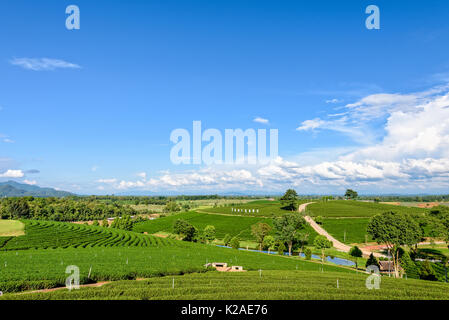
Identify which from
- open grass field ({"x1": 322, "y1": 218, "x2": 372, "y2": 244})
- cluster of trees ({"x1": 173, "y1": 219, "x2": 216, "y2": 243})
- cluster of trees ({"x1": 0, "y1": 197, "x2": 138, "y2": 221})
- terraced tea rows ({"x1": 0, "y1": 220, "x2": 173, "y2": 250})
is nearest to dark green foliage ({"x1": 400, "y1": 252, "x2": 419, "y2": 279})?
open grass field ({"x1": 322, "y1": 218, "x2": 372, "y2": 244})

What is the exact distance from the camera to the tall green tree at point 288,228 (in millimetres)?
71969

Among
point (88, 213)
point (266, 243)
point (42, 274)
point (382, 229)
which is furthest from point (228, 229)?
point (88, 213)

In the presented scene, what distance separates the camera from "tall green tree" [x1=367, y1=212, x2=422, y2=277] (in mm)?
50062

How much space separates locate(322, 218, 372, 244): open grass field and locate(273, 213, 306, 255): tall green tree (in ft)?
84.8

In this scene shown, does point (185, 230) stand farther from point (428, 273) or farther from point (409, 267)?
point (428, 273)

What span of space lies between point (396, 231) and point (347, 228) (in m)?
55.2

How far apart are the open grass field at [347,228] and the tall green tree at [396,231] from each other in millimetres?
36075

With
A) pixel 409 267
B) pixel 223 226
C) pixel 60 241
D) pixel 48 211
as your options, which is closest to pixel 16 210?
pixel 48 211

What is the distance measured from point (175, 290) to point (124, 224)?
108 meters

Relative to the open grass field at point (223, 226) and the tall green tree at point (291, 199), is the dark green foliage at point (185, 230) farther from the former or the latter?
the tall green tree at point (291, 199)

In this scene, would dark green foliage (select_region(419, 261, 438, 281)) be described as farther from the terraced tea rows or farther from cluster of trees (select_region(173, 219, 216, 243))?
the terraced tea rows

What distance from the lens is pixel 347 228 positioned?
10125 centimetres

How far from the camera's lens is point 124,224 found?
114 m

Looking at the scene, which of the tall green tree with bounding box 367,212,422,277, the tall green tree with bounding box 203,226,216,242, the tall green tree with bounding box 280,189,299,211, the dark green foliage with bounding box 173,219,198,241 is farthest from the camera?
the tall green tree with bounding box 280,189,299,211
